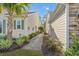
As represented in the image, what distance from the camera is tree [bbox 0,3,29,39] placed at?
555 centimetres

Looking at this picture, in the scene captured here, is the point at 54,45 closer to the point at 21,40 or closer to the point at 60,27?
the point at 60,27

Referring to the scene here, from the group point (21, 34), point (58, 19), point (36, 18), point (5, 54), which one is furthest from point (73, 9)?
point (5, 54)

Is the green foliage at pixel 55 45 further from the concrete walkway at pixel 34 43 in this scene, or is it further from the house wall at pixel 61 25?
the concrete walkway at pixel 34 43

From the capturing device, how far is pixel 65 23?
5.57 meters

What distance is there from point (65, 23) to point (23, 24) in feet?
2.65

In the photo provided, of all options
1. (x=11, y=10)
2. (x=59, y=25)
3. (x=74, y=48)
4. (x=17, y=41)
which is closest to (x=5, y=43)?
(x=17, y=41)

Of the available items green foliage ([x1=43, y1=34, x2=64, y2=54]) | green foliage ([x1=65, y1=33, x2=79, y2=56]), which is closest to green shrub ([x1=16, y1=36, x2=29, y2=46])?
green foliage ([x1=43, y1=34, x2=64, y2=54])

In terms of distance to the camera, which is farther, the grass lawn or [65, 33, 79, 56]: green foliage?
the grass lawn

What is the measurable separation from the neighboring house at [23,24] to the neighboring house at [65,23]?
237 millimetres

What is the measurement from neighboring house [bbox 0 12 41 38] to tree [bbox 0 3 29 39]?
0.06 metres

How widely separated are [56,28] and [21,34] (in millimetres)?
681

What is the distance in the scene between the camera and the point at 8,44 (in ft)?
18.4

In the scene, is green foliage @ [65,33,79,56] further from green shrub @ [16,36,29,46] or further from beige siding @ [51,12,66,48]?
green shrub @ [16,36,29,46]

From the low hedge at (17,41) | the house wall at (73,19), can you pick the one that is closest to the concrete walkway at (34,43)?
the low hedge at (17,41)
